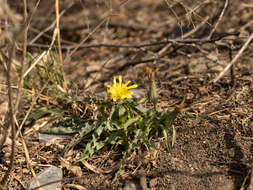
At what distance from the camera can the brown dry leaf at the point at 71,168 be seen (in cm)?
173

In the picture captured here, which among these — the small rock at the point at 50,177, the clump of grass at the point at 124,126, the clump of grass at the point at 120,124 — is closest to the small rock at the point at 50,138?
the clump of grass at the point at 120,124

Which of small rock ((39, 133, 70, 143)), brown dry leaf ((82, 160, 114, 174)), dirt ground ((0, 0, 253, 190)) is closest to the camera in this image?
dirt ground ((0, 0, 253, 190))

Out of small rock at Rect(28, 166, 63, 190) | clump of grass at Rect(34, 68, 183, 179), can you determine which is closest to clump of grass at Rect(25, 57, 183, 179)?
clump of grass at Rect(34, 68, 183, 179)

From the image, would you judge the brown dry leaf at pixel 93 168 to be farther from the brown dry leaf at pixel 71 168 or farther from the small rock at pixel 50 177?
the small rock at pixel 50 177

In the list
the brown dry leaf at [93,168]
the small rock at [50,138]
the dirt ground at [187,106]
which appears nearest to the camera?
the dirt ground at [187,106]

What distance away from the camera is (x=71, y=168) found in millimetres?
1754

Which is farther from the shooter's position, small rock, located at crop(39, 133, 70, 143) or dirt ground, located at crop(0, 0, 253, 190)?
Result: small rock, located at crop(39, 133, 70, 143)

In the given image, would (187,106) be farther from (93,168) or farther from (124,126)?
(93,168)

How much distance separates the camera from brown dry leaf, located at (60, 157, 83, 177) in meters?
1.73

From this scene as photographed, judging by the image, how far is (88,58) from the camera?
3.34 m

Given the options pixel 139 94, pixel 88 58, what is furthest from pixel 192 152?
pixel 88 58

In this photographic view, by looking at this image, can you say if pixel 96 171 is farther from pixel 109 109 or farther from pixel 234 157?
pixel 234 157

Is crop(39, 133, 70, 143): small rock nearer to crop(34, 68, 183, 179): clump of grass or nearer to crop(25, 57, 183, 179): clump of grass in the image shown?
crop(25, 57, 183, 179): clump of grass

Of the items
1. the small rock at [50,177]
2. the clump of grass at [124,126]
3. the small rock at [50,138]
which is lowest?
the small rock at [50,177]
